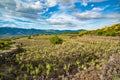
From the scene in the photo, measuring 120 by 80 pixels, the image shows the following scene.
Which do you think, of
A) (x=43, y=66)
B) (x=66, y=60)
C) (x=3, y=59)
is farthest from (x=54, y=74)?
(x=3, y=59)

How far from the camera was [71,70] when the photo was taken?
15.4m

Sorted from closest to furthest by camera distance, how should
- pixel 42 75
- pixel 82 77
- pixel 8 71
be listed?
pixel 82 77
pixel 42 75
pixel 8 71

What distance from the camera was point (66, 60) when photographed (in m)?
18.8

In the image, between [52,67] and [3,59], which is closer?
[52,67]

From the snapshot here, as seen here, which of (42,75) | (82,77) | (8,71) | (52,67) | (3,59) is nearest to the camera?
(82,77)

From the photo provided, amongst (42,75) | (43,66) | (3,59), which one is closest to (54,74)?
(42,75)

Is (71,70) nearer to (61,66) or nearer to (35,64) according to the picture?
(61,66)

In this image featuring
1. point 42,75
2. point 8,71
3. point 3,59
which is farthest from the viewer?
point 3,59

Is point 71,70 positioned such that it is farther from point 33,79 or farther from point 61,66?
point 33,79

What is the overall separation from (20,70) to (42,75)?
2.24 m

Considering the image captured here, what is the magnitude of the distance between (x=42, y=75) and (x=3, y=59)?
6319mm

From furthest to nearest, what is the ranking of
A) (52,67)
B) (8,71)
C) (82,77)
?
(52,67), (8,71), (82,77)

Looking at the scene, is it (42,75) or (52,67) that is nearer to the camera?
(42,75)

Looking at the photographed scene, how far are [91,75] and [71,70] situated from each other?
2835 mm
